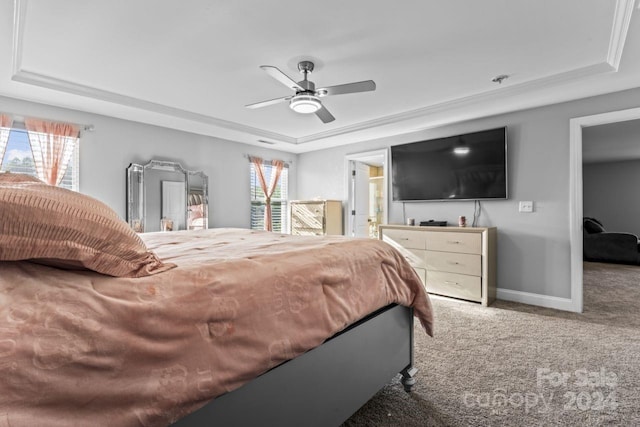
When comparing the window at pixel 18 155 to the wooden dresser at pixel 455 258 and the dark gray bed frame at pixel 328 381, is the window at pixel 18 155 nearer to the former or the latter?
the dark gray bed frame at pixel 328 381

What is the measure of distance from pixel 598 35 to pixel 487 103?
1.26 m

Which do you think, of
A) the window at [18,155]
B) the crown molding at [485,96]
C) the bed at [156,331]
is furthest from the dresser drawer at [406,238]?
the window at [18,155]

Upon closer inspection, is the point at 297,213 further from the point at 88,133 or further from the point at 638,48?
the point at 638,48

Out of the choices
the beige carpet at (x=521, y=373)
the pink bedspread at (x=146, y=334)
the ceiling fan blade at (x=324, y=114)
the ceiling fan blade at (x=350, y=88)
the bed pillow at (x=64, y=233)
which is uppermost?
the ceiling fan blade at (x=350, y=88)

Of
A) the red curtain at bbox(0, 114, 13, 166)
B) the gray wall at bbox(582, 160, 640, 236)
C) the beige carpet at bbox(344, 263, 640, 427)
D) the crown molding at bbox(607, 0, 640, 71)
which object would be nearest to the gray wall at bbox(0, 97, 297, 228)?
the red curtain at bbox(0, 114, 13, 166)

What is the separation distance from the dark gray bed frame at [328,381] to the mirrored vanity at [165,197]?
3579 mm

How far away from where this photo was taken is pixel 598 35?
2379mm

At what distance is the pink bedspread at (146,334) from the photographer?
0.71 metres

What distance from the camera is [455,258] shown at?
3.90 m

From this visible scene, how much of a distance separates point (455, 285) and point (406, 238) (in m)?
0.84

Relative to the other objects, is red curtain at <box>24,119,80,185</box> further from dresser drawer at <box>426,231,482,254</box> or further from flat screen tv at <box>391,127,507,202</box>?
dresser drawer at <box>426,231,482,254</box>

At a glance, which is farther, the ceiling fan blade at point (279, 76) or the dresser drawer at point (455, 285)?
the dresser drawer at point (455, 285)

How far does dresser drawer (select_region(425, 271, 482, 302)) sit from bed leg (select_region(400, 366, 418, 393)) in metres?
2.08

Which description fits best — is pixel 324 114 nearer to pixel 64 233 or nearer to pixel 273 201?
pixel 64 233
